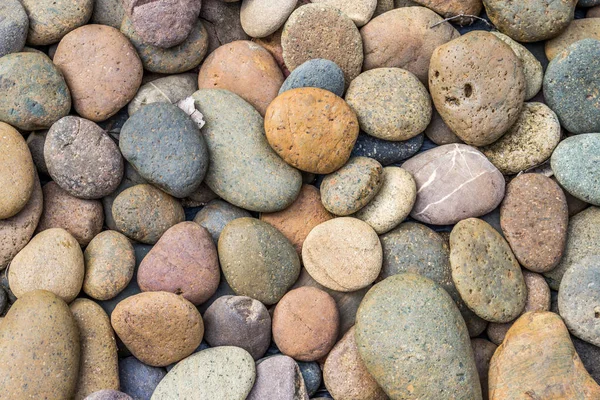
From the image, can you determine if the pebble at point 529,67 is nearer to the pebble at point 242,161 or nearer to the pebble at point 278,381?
the pebble at point 242,161

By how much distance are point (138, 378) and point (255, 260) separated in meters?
0.78

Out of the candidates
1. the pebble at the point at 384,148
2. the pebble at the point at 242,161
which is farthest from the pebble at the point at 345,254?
the pebble at the point at 384,148

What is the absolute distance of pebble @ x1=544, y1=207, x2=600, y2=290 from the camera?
3.00m

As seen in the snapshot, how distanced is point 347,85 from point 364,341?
1323mm

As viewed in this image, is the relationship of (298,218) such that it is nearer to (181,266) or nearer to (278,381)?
(181,266)

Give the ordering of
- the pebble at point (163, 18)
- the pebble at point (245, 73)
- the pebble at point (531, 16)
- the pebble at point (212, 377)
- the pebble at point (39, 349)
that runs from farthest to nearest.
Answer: the pebble at point (245, 73) < the pebble at point (531, 16) < the pebble at point (163, 18) < the pebble at point (212, 377) < the pebble at point (39, 349)

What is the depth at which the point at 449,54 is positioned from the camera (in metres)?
2.96

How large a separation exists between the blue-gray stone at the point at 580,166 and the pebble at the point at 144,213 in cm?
192

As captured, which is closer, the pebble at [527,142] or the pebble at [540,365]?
the pebble at [540,365]

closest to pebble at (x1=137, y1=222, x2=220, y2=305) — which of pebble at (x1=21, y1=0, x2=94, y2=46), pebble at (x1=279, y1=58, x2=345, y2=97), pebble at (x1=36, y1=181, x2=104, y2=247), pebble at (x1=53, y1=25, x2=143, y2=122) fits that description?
pebble at (x1=36, y1=181, x2=104, y2=247)

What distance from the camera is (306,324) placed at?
9.47ft

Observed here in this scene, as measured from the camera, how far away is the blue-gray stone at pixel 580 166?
115 inches

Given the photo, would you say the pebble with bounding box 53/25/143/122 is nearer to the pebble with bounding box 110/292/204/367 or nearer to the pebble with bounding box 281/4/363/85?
the pebble with bounding box 281/4/363/85

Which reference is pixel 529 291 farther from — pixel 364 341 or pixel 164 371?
pixel 164 371
